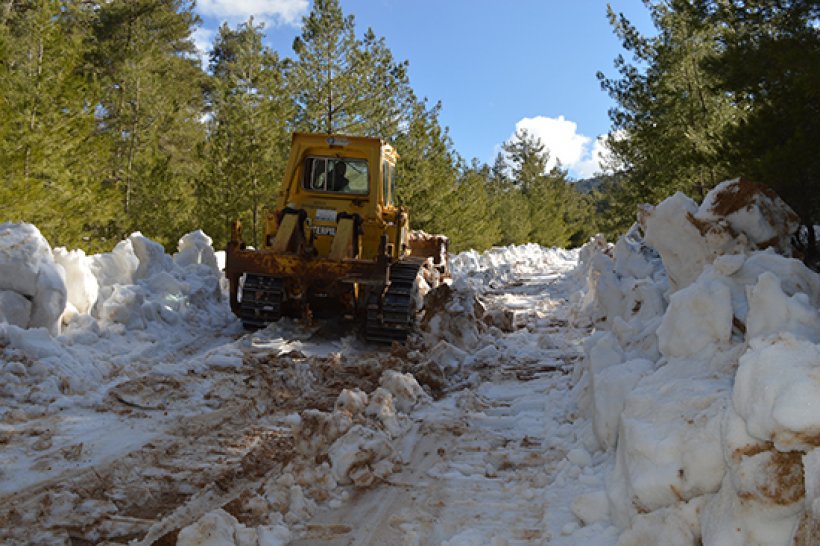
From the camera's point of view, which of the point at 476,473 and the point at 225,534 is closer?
the point at 225,534

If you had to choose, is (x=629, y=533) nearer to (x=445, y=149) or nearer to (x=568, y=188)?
(x=445, y=149)

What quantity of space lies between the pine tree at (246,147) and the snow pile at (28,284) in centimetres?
1268

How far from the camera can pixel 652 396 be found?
3.45m

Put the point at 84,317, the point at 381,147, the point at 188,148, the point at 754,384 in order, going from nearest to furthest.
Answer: the point at 754,384, the point at 84,317, the point at 381,147, the point at 188,148

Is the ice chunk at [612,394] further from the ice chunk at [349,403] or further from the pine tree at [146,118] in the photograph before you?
the pine tree at [146,118]

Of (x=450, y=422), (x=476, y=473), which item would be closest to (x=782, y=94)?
(x=450, y=422)

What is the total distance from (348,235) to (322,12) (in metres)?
16.5

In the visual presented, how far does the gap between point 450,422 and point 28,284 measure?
4.80 m

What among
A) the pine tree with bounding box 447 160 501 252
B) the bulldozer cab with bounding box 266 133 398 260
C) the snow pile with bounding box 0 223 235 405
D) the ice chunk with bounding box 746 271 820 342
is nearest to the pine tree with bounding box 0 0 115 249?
the snow pile with bounding box 0 223 235 405

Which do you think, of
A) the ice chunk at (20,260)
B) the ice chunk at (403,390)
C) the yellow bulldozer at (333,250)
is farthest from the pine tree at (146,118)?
the ice chunk at (403,390)

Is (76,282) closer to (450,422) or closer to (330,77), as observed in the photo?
(450,422)

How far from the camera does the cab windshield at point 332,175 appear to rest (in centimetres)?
1018

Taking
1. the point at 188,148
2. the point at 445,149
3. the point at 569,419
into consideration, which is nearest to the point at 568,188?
the point at 445,149

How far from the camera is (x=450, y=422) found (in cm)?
539
